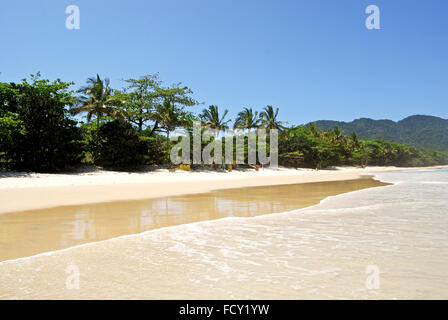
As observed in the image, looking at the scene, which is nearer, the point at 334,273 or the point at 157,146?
the point at 334,273

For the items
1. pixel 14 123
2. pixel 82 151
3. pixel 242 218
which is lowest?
pixel 242 218

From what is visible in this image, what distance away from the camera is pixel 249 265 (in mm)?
3553

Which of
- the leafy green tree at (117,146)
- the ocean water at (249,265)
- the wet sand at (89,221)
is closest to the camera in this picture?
the ocean water at (249,265)

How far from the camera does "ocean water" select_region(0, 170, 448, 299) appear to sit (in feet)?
9.22

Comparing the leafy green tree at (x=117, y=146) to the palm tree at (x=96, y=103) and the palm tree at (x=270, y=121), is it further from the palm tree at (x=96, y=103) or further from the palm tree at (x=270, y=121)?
the palm tree at (x=270, y=121)

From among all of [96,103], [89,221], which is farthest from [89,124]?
[89,221]

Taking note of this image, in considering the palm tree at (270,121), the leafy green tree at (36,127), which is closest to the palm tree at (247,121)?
the palm tree at (270,121)

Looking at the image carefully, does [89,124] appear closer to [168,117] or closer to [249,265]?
[168,117]

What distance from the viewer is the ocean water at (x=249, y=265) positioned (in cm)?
281

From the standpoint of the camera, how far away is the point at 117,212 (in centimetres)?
758
